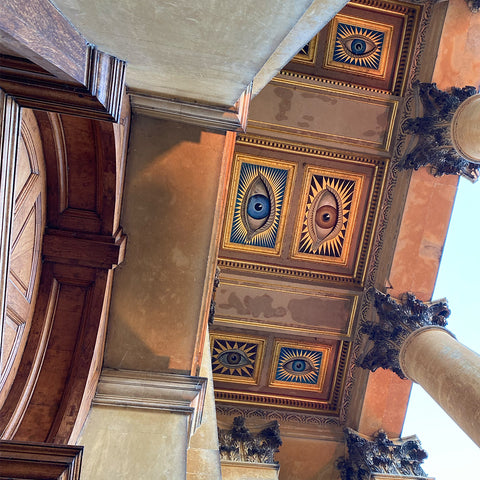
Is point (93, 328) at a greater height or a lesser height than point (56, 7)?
lesser

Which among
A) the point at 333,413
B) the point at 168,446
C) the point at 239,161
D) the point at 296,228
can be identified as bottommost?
the point at 333,413

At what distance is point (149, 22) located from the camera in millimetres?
2092

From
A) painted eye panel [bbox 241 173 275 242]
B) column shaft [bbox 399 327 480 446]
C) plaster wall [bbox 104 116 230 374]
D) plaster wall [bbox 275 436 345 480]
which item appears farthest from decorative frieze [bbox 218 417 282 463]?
plaster wall [bbox 104 116 230 374]

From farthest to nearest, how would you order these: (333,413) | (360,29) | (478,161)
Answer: (333,413) → (360,29) → (478,161)

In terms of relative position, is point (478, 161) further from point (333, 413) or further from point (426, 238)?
point (333, 413)

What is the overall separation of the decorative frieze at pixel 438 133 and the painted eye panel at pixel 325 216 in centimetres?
129

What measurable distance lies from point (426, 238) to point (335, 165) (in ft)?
5.86

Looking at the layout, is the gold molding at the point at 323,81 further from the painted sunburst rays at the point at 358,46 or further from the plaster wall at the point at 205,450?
the plaster wall at the point at 205,450

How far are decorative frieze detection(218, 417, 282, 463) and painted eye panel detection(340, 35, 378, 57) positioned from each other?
19.5 ft

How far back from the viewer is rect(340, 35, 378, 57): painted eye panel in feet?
22.1

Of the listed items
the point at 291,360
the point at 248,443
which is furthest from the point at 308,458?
the point at 291,360

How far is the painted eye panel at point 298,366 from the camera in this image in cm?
795

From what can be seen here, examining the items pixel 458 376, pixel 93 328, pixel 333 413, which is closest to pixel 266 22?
pixel 93 328

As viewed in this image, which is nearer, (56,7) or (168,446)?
(56,7)
